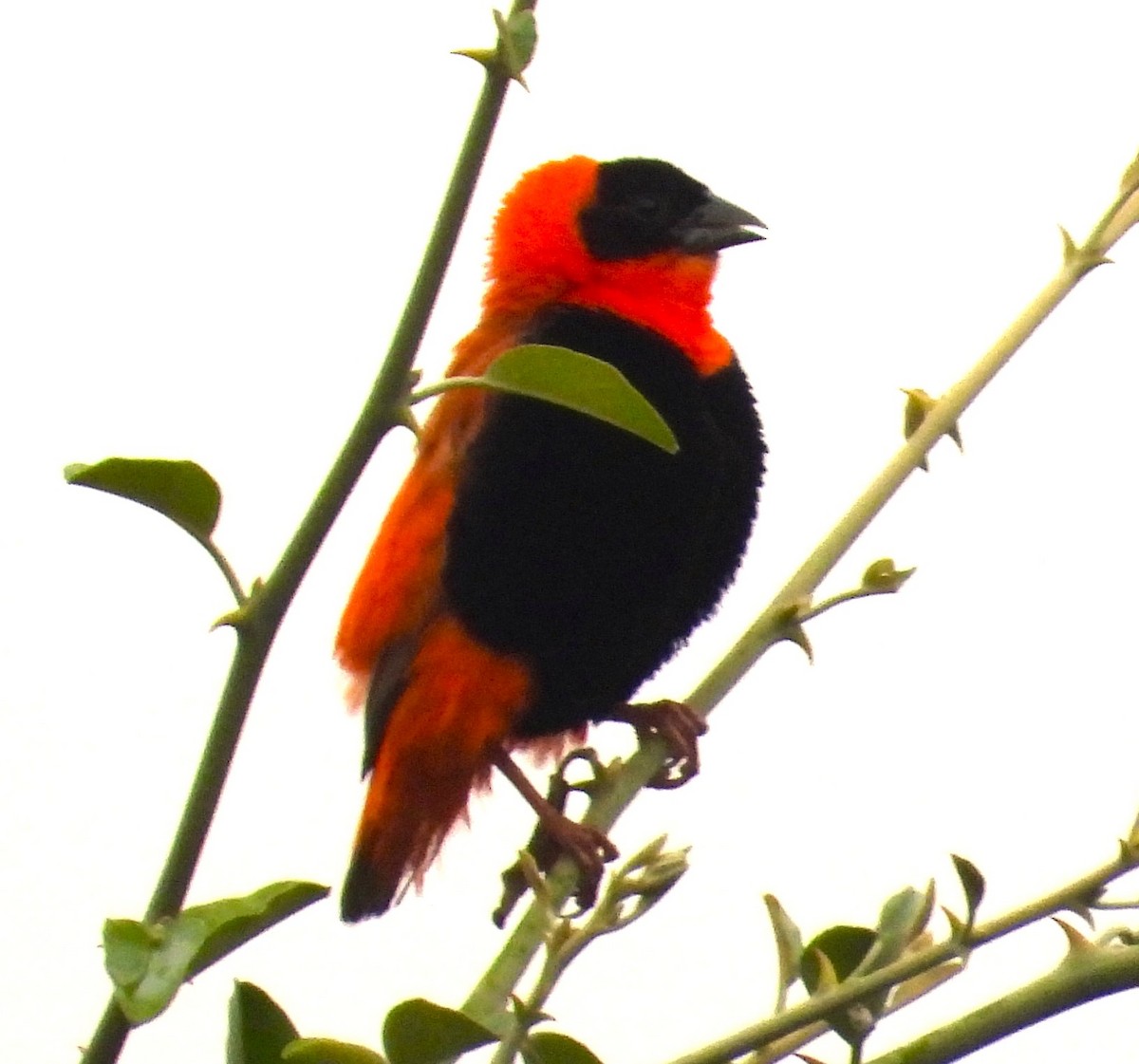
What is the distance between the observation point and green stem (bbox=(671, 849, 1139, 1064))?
613 millimetres

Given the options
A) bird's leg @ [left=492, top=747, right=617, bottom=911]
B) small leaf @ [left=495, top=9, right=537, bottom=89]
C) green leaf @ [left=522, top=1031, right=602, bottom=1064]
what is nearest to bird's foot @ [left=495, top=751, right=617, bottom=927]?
bird's leg @ [left=492, top=747, right=617, bottom=911]

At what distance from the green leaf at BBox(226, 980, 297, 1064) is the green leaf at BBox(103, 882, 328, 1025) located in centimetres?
4

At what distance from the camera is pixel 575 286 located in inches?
74.5

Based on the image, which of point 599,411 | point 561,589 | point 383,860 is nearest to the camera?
point 599,411

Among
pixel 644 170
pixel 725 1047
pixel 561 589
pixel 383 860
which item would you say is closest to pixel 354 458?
pixel 725 1047

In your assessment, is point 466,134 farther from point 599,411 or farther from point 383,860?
point 383,860

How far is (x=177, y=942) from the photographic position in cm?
61

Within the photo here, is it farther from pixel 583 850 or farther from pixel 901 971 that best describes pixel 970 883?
pixel 583 850

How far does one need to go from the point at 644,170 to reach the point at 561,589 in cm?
67

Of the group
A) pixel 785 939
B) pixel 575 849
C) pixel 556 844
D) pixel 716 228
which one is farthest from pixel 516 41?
pixel 716 228

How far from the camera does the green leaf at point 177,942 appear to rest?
1.93ft

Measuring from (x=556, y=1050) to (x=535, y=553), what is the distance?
88cm

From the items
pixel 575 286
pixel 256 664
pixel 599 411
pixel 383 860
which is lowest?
pixel 256 664

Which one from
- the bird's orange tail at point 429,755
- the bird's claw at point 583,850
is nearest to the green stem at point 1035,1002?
the bird's claw at point 583,850
